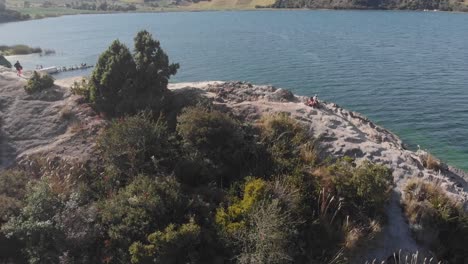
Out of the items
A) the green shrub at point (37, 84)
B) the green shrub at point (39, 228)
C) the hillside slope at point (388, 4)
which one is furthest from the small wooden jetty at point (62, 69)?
the hillside slope at point (388, 4)

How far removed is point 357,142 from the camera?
2147cm

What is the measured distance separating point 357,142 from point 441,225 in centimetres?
577

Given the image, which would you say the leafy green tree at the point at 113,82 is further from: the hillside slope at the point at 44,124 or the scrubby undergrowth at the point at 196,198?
the scrubby undergrowth at the point at 196,198

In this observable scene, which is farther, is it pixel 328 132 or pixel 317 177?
pixel 328 132

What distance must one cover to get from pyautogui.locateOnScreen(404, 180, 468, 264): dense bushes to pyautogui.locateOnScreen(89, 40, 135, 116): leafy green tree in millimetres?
15163

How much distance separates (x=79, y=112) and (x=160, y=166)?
7.56 metres

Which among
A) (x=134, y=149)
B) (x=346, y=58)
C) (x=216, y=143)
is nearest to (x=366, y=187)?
(x=216, y=143)

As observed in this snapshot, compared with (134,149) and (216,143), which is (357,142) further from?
(134,149)

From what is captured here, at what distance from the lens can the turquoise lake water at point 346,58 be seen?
39.5m

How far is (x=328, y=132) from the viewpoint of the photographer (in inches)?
864

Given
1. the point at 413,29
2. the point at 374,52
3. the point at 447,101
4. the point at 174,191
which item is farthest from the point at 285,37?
the point at 174,191

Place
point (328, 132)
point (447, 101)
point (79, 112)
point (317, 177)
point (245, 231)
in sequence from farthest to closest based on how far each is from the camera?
point (447, 101) → point (79, 112) → point (328, 132) → point (317, 177) → point (245, 231)

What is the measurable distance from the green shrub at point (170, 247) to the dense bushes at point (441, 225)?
29.5ft

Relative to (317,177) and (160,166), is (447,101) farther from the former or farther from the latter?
(160,166)
